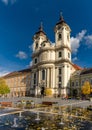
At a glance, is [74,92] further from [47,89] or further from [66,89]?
[47,89]

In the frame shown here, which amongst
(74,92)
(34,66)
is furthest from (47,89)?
(34,66)

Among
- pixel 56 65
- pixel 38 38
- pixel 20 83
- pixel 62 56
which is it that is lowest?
pixel 20 83

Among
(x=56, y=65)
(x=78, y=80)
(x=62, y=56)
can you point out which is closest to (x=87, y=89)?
(x=78, y=80)

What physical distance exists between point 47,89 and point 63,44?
20.3 meters

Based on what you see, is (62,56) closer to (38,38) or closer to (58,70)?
(58,70)

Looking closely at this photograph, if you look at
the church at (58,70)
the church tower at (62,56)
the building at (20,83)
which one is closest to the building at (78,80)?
the church at (58,70)

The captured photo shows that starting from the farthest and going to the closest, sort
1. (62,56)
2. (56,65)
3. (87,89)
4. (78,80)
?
1. (56,65)
2. (62,56)
3. (78,80)
4. (87,89)

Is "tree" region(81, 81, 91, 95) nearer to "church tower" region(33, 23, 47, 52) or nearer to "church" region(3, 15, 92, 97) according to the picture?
"church" region(3, 15, 92, 97)

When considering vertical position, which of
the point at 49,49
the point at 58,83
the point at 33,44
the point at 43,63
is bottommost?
the point at 58,83

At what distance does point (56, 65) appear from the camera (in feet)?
241

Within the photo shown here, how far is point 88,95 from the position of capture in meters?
63.8

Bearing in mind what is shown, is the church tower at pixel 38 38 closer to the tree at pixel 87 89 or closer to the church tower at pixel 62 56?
the church tower at pixel 62 56

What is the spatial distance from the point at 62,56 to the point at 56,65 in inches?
184

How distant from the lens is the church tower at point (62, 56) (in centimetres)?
6975
